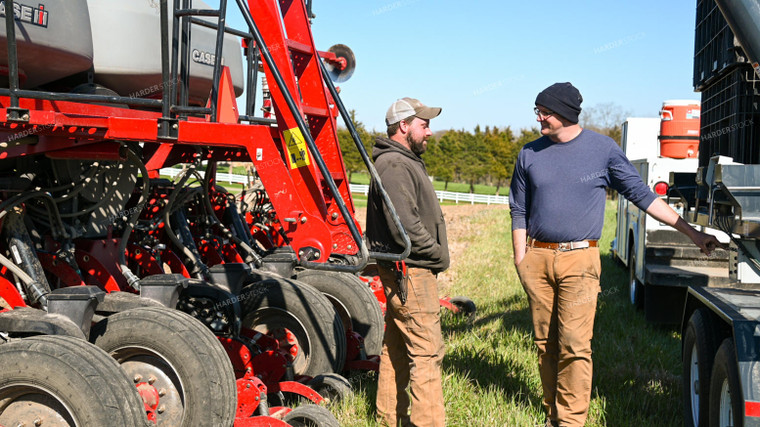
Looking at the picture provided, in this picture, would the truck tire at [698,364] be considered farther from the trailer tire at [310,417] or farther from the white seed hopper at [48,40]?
the white seed hopper at [48,40]

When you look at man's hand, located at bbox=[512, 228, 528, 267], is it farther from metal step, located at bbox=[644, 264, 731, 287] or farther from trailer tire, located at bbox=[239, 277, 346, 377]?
metal step, located at bbox=[644, 264, 731, 287]

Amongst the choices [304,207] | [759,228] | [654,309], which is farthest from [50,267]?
[654,309]

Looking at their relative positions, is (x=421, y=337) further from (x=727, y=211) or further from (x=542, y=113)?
(x=727, y=211)

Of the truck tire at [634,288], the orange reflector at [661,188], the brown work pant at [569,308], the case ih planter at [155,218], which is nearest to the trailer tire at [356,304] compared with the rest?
the case ih planter at [155,218]

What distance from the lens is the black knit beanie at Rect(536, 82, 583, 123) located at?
4227 mm

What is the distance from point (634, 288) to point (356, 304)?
4432 millimetres

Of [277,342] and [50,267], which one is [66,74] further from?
[277,342]

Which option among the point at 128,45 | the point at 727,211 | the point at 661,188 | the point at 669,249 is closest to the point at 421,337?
the point at 727,211

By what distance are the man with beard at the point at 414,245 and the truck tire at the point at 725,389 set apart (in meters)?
1.39

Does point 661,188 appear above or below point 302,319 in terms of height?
above

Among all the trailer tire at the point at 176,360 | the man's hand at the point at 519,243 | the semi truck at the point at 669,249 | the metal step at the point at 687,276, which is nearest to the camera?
the trailer tire at the point at 176,360

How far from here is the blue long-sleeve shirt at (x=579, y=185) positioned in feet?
14.0

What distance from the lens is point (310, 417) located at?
14.0 feet

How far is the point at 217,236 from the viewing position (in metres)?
6.70
